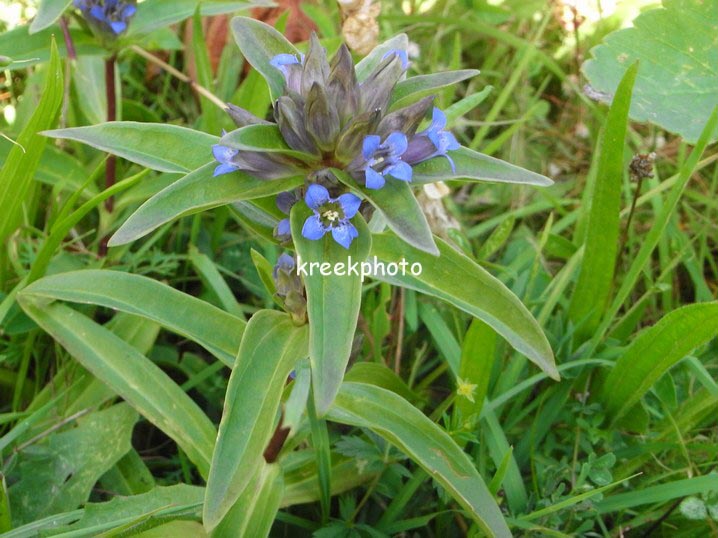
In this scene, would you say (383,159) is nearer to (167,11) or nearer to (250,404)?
(250,404)

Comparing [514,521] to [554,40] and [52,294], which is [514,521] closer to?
[52,294]

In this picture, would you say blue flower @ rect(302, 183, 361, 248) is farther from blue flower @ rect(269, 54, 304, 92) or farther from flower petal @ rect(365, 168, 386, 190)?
blue flower @ rect(269, 54, 304, 92)

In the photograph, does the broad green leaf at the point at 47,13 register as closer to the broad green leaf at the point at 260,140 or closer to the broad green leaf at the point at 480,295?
the broad green leaf at the point at 260,140

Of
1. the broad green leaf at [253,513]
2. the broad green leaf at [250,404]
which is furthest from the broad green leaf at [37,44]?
the broad green leaf at [253,513]

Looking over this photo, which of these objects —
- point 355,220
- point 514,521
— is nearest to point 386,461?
point 514,521

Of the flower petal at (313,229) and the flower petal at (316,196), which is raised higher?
the flower petal at (316,196)

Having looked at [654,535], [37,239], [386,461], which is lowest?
[654,535]
